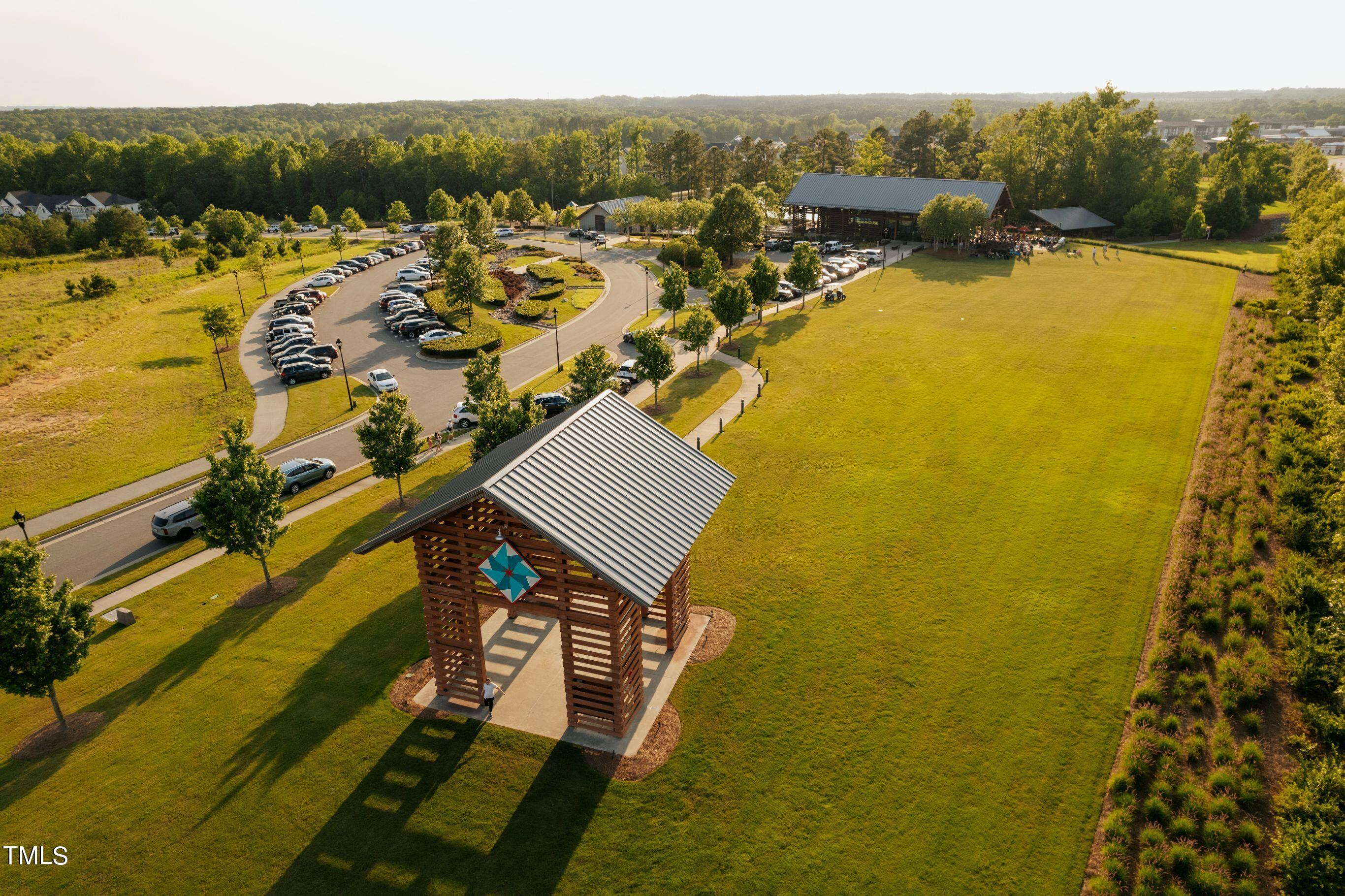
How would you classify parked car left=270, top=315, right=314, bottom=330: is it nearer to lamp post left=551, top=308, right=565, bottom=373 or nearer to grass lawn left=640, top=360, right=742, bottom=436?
lamp post left=551, top=308, right=565, bottom=373

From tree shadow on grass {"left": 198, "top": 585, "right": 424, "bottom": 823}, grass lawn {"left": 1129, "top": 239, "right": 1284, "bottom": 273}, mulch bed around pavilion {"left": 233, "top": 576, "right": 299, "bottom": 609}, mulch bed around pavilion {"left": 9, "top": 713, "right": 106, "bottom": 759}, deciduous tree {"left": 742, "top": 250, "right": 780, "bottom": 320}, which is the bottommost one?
mulch bed around pavilion {"left": 9, "top": 713, "right": 106, "bottom": 759}

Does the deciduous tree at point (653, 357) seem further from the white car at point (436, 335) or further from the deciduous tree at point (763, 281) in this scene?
the white car at point (436, 335)

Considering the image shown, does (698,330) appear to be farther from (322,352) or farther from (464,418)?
(322,352)

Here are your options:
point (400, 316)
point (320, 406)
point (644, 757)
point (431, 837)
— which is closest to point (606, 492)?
point (644, 757)

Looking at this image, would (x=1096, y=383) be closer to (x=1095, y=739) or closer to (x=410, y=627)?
(x=1095, y=739)

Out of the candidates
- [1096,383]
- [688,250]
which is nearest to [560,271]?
[688,250]

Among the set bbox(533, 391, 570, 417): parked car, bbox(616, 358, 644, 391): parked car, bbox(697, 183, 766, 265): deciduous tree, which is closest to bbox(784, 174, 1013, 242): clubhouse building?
bbox(697, 183, 766, 265): deciduous tree

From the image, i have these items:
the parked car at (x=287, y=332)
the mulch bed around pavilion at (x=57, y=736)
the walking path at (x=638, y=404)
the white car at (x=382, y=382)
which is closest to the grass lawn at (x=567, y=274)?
the walking path at (x=638, y=404)
